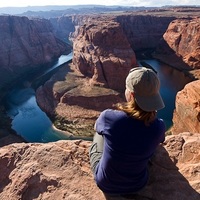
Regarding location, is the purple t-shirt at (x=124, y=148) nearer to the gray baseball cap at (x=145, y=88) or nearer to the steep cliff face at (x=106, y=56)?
the gray baseball cap at (x=145, y=88)

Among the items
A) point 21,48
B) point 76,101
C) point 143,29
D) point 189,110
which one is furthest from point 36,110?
point 143,29

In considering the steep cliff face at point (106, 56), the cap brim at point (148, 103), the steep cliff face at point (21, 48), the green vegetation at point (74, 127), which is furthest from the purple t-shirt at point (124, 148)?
the steep cliff face at point (21, 48)

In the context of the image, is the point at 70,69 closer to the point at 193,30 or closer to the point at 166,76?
the point at 166,76

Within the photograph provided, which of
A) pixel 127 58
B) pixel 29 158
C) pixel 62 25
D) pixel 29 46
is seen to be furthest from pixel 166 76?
pixel 62 25

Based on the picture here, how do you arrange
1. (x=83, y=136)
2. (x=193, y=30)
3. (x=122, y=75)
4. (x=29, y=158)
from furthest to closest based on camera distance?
1. (x=193, y=30)
2. (x=122, y=75)
3. (x=83, y=136)
4. (x=29, y=158)

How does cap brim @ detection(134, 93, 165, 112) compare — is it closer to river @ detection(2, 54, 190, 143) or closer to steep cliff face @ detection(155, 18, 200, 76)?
river @ detection(2, 54, 190, 143)

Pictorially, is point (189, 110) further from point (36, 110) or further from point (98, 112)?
point (36, 110)
